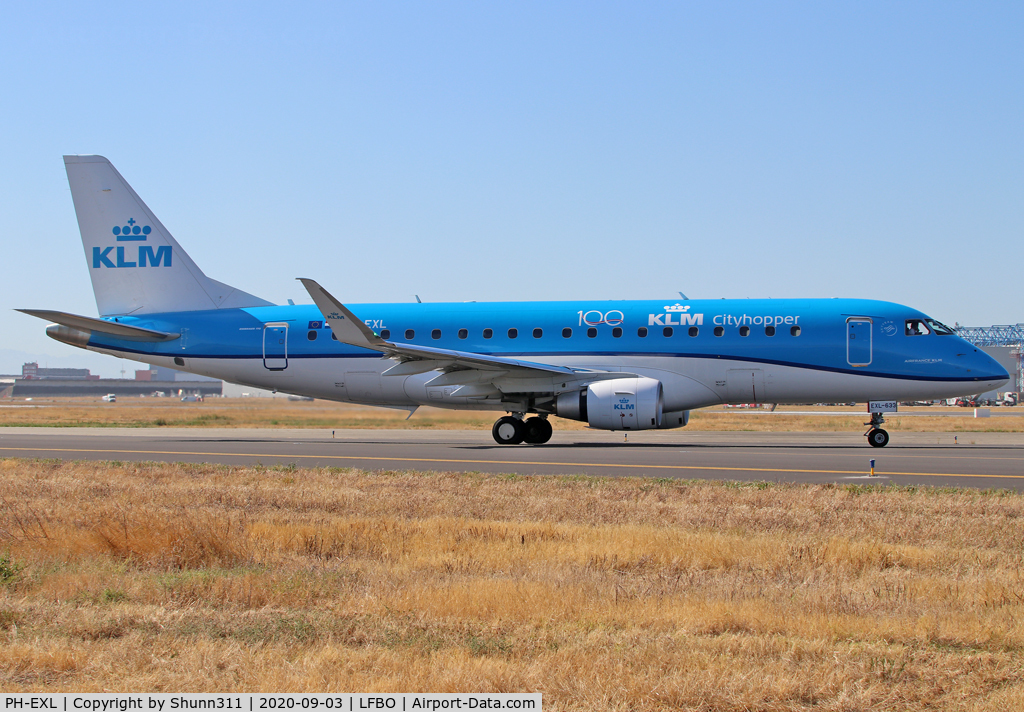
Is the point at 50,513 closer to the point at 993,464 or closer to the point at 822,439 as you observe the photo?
the point at 993,464

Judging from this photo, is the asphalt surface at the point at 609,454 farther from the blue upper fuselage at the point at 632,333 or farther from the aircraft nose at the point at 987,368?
the blue upper fuselage at the point at 632,333

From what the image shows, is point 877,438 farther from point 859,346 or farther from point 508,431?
point 508,431

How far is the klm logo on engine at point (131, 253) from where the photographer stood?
97.7 feet

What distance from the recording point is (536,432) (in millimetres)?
26562

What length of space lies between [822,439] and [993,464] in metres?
10.6

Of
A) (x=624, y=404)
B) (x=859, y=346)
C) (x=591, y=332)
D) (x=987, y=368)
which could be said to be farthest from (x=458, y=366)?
(x=987, y=368)

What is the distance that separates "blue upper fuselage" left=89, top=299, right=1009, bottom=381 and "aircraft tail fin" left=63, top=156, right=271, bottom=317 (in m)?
0.76

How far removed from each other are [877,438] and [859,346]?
245 cm

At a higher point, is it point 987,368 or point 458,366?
point 458,366

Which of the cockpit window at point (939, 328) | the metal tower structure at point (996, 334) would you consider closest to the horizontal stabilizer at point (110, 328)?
the cockpit window at point (939, 328)

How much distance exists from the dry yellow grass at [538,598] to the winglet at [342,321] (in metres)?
10.5

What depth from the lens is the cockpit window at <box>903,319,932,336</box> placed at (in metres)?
24.8

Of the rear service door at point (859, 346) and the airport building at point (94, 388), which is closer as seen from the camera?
the rear service door at point (859, 346)
